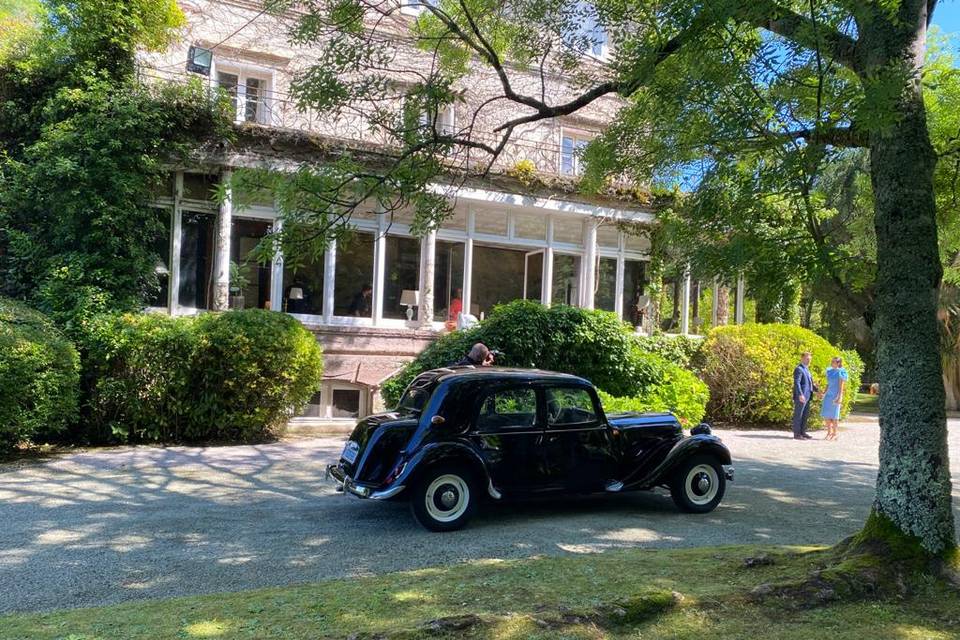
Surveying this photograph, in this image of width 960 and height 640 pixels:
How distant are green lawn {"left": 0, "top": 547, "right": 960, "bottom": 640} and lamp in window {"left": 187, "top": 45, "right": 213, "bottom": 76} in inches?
564

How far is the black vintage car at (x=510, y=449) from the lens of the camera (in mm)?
7102

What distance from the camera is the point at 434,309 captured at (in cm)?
1852

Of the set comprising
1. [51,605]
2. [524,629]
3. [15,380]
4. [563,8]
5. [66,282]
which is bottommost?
[51,605]

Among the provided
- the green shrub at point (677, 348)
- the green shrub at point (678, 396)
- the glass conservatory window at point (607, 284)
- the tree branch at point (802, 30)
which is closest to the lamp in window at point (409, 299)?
the green shrub at point (677, 348)

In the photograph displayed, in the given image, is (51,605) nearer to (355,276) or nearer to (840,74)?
(840,74)

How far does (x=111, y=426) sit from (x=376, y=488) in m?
6.79

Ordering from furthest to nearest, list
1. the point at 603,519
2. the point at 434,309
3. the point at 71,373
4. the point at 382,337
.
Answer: the point at 434,309 → the point at 382,337 → the point at 71,373 → the point at 603,519

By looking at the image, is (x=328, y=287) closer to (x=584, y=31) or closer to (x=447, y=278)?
(x=447, y=278)

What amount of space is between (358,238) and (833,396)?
1122 cm

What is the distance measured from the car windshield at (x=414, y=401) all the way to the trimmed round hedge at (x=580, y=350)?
15.7 ft

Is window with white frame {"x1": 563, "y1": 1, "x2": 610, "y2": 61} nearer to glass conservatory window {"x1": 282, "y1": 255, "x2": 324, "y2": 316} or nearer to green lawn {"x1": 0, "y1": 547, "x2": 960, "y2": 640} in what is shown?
green lawn {"x1": 0, "y1": 547, "x2": 960, "y2": 640}

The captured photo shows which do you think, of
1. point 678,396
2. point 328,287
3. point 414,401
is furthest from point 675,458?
point 328,287

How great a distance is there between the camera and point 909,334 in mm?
4871

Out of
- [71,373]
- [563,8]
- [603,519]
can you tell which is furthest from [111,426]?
[563,8]
